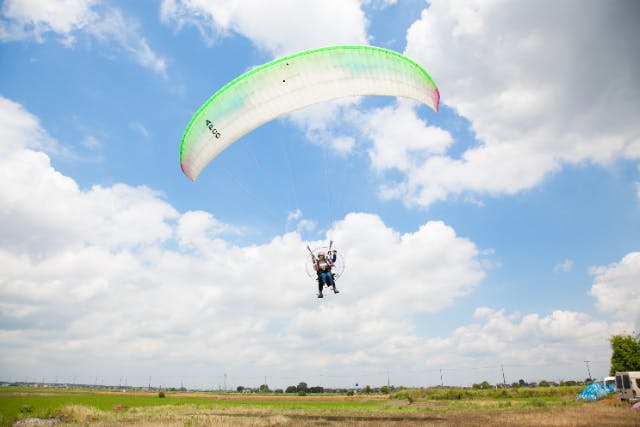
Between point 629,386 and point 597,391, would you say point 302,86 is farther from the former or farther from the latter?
point 597,391

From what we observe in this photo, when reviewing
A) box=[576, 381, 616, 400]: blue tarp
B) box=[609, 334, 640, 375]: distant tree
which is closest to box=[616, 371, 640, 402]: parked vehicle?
box=[576, 381, 616, 400]: blue tarp

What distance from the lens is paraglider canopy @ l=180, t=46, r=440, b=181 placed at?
45.1 feet

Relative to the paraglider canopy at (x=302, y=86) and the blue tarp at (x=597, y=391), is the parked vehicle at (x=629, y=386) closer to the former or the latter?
the blue tarp at (x=597, y=391)

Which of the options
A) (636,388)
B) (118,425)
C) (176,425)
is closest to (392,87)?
(176,425)

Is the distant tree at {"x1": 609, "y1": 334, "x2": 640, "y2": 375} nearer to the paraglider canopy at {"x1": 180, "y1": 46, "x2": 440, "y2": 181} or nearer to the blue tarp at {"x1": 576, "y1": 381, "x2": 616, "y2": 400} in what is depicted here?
the blue tarp at {"x1": 576, "y1": 381, "x2": 616, "y2": 400}

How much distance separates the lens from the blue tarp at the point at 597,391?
30734mm

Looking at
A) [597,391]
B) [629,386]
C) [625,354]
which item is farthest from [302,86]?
[625,354]

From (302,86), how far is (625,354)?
156 ft

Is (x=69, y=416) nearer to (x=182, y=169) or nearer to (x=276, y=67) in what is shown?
(x=182, y=169)

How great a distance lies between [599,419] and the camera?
53.9ft

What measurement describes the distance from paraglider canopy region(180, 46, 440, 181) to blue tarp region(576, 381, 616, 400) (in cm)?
2970

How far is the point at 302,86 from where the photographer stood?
14.4m

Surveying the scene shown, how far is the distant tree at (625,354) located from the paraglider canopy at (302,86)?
141 ft

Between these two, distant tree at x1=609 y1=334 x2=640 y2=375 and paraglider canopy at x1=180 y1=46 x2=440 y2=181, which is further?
distant tree at x1=609 y1=334 x2=640 y2=375
